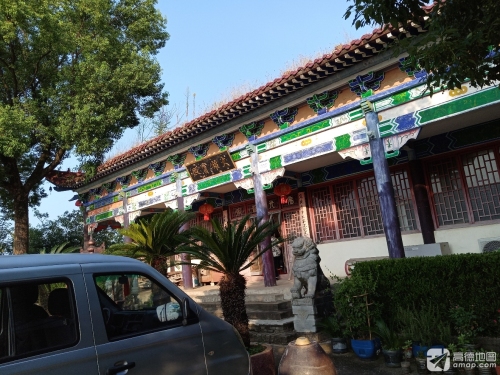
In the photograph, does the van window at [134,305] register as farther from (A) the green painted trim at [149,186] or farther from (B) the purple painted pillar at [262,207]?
(A) the green painted trim at [149,186]

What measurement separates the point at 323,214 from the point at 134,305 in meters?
8.32

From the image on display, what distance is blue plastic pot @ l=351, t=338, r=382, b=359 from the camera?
17.3ft

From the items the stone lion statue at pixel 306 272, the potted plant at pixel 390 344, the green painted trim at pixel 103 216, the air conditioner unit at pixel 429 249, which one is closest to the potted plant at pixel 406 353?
the potted plant at pixel 390 344

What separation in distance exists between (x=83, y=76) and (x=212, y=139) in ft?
13.1

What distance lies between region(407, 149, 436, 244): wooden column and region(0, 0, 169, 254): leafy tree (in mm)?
7692

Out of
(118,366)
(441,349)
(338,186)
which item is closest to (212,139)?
(338,186)

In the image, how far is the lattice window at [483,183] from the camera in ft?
26.2

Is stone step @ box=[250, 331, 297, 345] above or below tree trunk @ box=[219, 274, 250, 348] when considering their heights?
below

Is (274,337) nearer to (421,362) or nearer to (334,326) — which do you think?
(334,326)

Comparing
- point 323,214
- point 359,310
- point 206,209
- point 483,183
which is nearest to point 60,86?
point 206,209

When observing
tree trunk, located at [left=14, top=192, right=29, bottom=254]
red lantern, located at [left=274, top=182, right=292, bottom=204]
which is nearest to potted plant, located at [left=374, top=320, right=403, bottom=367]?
red lantern, located at [left=274, top=182, right=292, bottom=204]

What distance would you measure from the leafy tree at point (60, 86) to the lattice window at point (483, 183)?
8.82 meters

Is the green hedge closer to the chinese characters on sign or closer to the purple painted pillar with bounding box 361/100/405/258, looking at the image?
the purple painted pillar with bounding box 361/100/405/258

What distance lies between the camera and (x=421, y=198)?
28.7 ft
